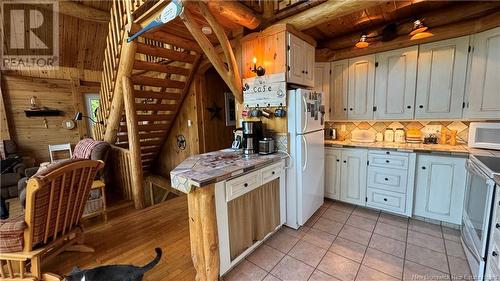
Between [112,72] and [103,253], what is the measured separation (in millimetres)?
2668

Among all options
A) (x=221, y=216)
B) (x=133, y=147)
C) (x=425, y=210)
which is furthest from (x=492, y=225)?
(x=133, y=147)

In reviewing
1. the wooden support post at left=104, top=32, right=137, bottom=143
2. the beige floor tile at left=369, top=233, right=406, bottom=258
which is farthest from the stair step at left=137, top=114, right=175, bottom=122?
the beige floor tile at left=369, top=233, right=406, bottom=258

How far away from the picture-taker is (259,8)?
2400 mm

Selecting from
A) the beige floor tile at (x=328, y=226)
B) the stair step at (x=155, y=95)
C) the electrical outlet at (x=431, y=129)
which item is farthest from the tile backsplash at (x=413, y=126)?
the stair step at (x=155, y=95)

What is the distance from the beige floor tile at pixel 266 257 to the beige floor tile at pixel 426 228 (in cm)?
171

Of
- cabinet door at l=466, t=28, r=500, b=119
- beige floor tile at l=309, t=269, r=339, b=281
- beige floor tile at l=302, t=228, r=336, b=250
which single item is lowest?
beige floor tile at l=309, t=269, r=339, b=281

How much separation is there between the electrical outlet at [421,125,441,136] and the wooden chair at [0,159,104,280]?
4034 millimetres

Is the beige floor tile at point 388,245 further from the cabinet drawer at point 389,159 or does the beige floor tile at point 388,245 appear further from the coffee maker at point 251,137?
the coffee maker at point 251,137

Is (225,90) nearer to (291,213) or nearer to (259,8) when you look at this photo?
(259,8)

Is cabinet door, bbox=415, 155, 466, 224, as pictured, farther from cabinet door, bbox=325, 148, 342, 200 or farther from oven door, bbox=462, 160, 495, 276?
cabinet door, bbox=325, 148, 342, 200

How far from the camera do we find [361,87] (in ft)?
10.0

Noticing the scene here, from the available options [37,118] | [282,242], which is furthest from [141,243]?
[37,118]

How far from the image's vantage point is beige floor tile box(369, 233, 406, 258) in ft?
6.85

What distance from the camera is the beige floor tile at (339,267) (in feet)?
5.96
